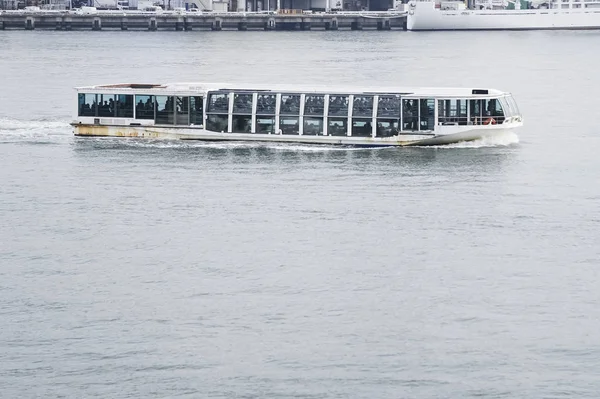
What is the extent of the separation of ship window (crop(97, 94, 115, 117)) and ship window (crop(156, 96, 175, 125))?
189 cm

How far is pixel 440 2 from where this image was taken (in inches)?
7653

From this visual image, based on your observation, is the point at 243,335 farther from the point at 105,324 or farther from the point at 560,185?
the point at 560,185

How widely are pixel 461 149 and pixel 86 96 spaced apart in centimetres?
1474

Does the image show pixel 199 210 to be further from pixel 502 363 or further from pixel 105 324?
pixel 502 363

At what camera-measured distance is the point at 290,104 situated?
53.0 meters

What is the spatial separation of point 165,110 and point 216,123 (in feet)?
7.00

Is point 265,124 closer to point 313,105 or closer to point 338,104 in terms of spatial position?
point 313,105

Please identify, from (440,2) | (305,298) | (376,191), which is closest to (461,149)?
(376,191)

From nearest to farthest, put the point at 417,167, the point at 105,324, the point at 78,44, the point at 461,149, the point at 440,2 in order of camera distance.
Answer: the point at 105,324 → the point at 417,167 → the point at 461,149 → the point at 78,44 → the point at 440,2

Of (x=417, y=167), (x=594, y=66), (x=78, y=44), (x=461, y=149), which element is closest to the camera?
(x=417, y=167)

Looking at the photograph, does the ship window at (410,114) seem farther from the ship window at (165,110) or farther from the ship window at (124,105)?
the ship window at (124,105)

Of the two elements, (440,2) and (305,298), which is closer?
(305,298)

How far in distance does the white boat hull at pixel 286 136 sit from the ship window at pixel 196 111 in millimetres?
321

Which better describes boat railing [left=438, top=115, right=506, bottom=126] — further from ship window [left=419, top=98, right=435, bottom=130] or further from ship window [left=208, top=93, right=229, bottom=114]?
ship window [left=208, top=93, right=229, bottom=114]
